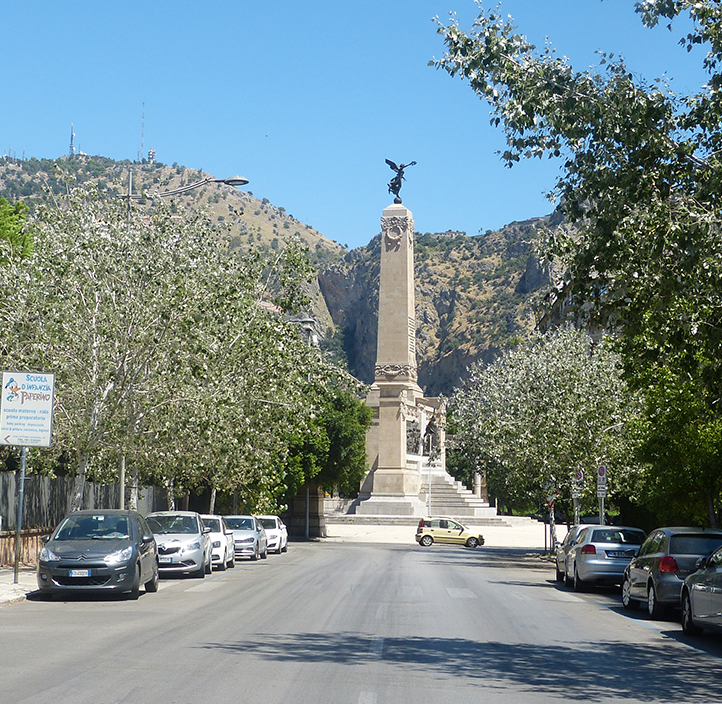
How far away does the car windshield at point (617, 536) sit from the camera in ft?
73.1

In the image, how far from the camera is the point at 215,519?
2811 cm

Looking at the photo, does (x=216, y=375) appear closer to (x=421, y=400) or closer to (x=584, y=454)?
(x=584, y=454)

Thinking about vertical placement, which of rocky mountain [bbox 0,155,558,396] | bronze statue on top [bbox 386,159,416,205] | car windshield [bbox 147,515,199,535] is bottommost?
car windshield [bbox 147,515,199,535]

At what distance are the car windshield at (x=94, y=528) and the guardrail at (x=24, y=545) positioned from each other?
663 centimetres

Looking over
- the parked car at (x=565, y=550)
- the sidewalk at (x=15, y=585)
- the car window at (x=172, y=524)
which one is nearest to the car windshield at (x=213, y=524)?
the car window at (x=172, y=524)

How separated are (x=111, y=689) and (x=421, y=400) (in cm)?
6268

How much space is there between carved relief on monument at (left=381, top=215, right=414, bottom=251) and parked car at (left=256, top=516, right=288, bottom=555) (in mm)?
24608

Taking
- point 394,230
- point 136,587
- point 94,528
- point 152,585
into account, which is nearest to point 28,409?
point 94,528

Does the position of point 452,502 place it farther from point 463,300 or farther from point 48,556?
point 463,300

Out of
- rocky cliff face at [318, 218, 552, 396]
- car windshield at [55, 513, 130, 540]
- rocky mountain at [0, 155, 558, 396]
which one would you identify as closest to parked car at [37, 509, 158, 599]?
car windshield at [55, 513, 130, 540]

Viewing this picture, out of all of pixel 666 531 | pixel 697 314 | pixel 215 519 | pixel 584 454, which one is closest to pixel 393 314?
pixel 584 454

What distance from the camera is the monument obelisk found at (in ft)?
198

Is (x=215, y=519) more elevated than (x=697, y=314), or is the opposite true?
(x=697, y=314)

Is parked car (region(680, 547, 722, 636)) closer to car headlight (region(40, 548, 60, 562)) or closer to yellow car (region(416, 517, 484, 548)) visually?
car headlight (region(40, 548, 60, 562))
